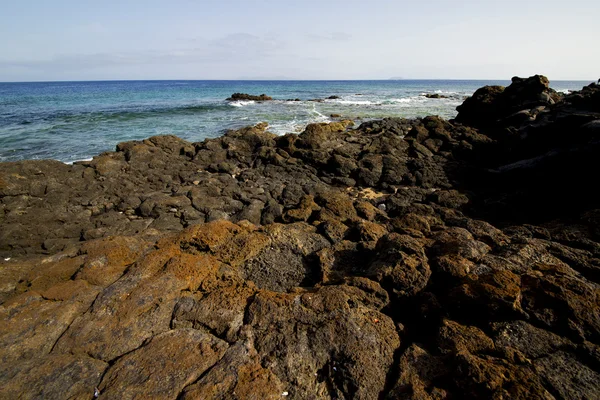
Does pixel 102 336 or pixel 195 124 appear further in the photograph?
pixel 195 124

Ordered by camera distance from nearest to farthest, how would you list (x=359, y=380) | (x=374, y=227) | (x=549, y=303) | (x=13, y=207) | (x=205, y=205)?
(x=359, y=380)
(x=549, y=303)
(x=374, y=227)
(x=13, y=207)
(x=205, y=205)

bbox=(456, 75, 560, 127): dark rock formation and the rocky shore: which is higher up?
bbox=(456, 75, 560, 127): dark rock formation

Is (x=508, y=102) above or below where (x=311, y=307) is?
above

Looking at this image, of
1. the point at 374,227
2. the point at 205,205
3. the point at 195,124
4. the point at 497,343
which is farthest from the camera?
the point at 195,124

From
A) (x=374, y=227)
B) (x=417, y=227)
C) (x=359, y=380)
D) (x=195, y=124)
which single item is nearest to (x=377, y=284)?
(x=359, y=380)

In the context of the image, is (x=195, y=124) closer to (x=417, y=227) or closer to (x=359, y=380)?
(x=417, y=227)

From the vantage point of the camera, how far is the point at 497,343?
298cm

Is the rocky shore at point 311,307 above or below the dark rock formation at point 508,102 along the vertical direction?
below

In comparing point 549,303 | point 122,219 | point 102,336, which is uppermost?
point 549,303

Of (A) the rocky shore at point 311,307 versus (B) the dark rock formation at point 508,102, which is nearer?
(A) the rocky shore at point 311,307

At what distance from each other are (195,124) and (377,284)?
24.9 m

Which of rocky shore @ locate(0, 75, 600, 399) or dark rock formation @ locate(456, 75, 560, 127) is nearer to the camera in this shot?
rocky shore @ locate(0, 75, 600, 399)

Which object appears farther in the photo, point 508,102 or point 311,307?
point 508,102

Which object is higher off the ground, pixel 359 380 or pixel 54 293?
pixel 54 293
